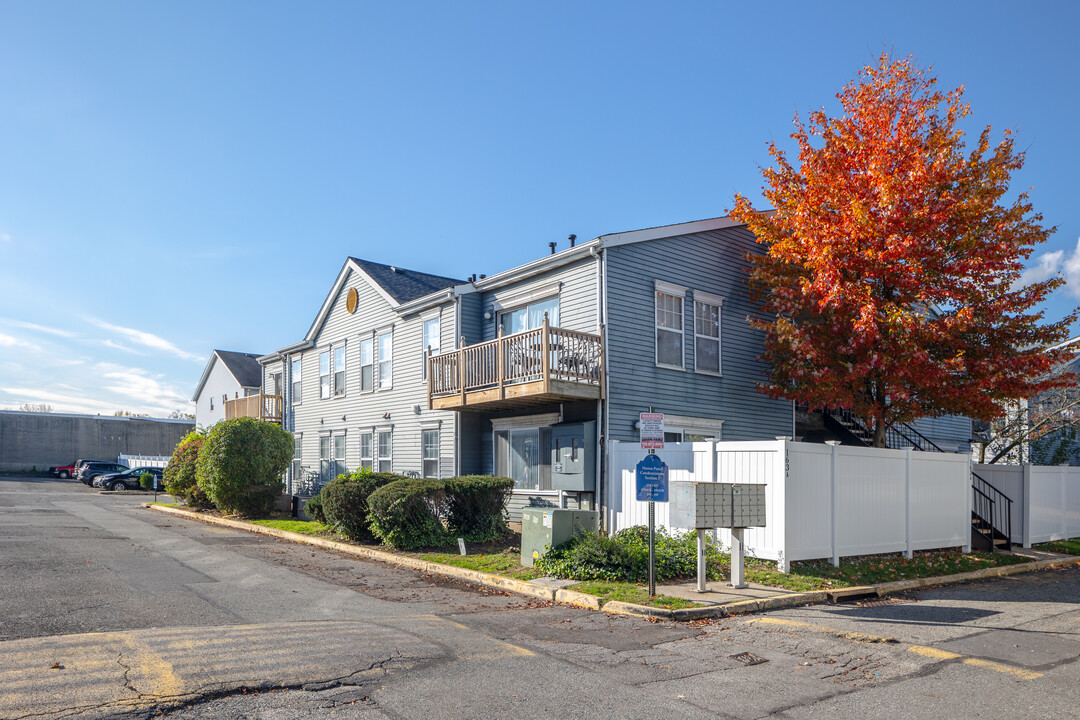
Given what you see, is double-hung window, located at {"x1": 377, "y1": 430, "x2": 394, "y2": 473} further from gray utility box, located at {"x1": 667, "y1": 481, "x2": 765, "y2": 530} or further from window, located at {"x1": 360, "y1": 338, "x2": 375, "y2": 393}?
gray utility box, located at {"x1": 667, "y1": 481, "x2": 765, "y2": 530}

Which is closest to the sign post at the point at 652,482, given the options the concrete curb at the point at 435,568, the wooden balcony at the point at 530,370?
the concrete curb at the point at 435,568

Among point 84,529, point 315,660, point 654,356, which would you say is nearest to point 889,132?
point 654,356

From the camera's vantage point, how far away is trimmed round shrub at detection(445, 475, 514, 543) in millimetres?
16656

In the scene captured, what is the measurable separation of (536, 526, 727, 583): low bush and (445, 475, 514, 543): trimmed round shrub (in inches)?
145

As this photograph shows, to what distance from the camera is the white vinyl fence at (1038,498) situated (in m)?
17.8

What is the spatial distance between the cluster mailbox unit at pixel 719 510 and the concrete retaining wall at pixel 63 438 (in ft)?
204

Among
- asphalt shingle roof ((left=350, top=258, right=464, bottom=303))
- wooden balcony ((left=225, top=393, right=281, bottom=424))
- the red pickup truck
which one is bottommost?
the red pickup truck

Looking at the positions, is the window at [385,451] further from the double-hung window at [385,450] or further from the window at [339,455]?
the window at [339,455]

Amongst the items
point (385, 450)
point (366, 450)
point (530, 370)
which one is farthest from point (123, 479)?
point (530, 370)

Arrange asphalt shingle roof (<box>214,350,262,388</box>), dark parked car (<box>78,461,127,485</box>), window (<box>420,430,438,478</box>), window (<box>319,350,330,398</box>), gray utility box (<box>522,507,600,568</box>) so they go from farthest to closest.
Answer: dark parked car (<box>78,461,127,485</box>) < asphalt shingle roof (<box>214,350,262,388</box>) < window (<box>319,350,330,398</box>) < window (<box>420,430,438,478</box>) < gray utility box (<box>522,507,600,568</box>)

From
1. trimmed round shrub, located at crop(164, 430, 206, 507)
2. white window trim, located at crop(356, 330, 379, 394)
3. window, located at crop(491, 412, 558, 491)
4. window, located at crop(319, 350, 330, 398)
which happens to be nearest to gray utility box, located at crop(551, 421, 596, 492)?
window, located at crop(491, 412, 558, 491)

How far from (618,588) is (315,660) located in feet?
17.3

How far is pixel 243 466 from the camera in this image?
2422 cm

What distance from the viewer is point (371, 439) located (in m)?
25.3
